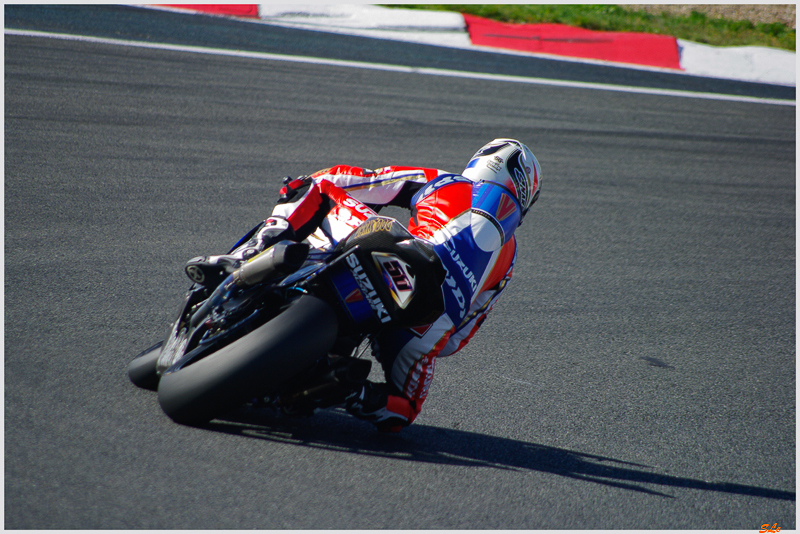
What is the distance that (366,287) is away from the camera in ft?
8.21

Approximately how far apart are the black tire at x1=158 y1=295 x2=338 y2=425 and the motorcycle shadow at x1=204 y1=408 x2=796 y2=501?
407 millimetres

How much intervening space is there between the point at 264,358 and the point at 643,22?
1191 centimetres

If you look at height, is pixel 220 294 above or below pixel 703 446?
above

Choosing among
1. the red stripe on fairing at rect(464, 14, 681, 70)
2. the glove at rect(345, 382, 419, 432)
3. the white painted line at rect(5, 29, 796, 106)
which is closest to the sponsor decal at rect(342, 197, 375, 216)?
the glove at rect(345, 382, 419, 432)

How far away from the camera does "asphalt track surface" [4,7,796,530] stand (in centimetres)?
262

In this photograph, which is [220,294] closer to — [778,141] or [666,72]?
[778,141]

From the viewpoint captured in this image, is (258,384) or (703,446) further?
(703,446)

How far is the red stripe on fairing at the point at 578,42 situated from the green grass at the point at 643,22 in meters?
0.22

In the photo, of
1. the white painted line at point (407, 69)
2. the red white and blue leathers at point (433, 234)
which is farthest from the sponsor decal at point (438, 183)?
the white painted line at point (407, 69)

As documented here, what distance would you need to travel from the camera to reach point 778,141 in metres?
9.70

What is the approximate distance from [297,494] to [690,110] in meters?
9.25

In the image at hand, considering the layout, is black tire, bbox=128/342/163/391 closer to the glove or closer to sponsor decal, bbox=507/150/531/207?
the glove

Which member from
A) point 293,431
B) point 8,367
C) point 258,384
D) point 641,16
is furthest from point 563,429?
point 641,16

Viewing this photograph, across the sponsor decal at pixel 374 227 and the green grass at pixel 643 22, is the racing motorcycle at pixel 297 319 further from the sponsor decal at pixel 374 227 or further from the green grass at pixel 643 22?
the green grass at pixel 643 22
